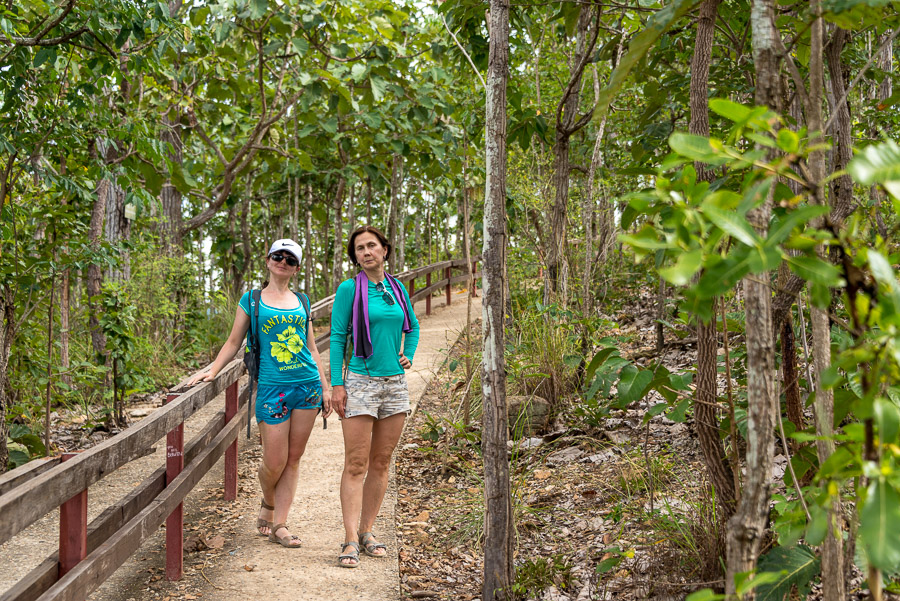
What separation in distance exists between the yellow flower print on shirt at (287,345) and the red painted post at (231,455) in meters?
1.04

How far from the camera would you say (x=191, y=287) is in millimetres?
10727

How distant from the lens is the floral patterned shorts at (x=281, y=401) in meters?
4.27

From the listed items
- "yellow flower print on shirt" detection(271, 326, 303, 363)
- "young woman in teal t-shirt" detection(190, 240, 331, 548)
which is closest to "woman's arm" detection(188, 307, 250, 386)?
"young woman in teal t-shirt" detection(190, 240, 331, 548)

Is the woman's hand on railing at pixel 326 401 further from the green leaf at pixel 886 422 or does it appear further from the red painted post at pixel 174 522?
the green leaf at pixel 886 422

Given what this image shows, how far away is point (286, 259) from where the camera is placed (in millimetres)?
4406

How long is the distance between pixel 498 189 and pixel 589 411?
3040mm

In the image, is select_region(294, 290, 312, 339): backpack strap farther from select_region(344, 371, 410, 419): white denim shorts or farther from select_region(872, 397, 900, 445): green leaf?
select_region(872, 397, 900, 445): green leaf

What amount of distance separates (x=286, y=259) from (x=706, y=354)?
259cm

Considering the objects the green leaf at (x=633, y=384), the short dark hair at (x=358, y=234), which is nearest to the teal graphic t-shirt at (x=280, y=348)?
the short dark hair at (x=358, y=234)

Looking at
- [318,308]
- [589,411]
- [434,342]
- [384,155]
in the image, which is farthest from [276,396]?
[384,155]

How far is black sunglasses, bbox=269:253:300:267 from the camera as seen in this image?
4.38 m

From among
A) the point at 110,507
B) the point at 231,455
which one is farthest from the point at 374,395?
the point at 231,455

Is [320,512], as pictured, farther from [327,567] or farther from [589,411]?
[589,411]

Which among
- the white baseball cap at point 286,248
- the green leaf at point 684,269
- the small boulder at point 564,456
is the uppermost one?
the white baseball cap at point 286,248
